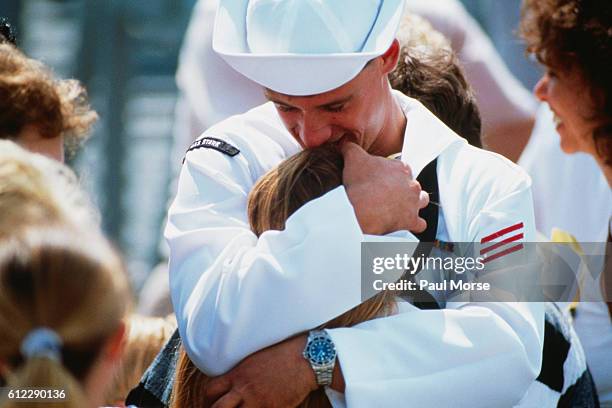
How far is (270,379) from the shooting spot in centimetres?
210

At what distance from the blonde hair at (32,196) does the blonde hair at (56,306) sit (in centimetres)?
9

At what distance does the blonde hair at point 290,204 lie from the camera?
219 centimetres

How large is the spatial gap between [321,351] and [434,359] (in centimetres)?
22

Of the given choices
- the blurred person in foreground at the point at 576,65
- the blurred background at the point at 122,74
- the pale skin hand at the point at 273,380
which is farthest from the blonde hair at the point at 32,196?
the blurred background at the point at 122,74

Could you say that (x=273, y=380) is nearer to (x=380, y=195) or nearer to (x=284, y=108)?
(x=380, y=195)

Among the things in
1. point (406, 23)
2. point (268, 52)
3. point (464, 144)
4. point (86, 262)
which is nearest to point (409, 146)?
point (464, 144)

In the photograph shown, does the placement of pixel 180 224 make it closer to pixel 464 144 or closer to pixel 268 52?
pixel 268 52

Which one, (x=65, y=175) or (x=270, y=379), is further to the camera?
(x=65, y=175)

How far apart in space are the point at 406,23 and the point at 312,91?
0.84 metres

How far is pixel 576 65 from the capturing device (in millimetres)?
2305

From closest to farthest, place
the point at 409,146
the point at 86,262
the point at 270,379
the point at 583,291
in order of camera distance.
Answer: the point at 86,262 < the point at 270,379 < the point at 409,146 < the point at 583,291

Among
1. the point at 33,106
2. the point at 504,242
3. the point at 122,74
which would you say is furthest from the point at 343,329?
the point at 122,74

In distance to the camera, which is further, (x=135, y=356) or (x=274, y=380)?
(x=135, y=356)

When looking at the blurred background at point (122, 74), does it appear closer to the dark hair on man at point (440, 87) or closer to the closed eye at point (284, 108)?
the dark hair on man at point (440, 87)
